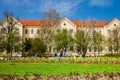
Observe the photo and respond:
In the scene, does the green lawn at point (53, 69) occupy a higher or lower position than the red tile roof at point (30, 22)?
lower

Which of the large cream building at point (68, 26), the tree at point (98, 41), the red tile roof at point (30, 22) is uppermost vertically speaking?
the red tile roof at point (30, 22)

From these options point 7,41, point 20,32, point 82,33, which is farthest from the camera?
point 20,32

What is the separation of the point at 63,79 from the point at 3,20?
56.9 m

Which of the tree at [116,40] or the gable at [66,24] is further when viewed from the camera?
the gable at [66,24]

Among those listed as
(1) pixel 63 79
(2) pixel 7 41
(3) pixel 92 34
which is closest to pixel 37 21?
(3) pixel 92 34

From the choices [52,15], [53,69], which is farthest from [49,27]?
[53,69]

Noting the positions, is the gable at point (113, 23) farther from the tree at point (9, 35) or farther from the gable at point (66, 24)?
the tree at point (9, 35)

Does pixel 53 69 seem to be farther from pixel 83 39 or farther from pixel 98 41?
pixel 98 41

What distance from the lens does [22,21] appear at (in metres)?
78.0

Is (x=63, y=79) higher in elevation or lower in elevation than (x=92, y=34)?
lower

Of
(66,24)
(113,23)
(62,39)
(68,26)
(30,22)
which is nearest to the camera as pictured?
(62,39)

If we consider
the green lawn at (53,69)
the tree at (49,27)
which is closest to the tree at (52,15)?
the tree at (49,27)

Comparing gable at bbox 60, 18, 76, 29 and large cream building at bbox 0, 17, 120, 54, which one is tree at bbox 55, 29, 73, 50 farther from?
gable at bbox 60, 18, 76, 29

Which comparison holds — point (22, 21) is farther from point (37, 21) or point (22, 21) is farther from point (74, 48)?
point (74, 48)
